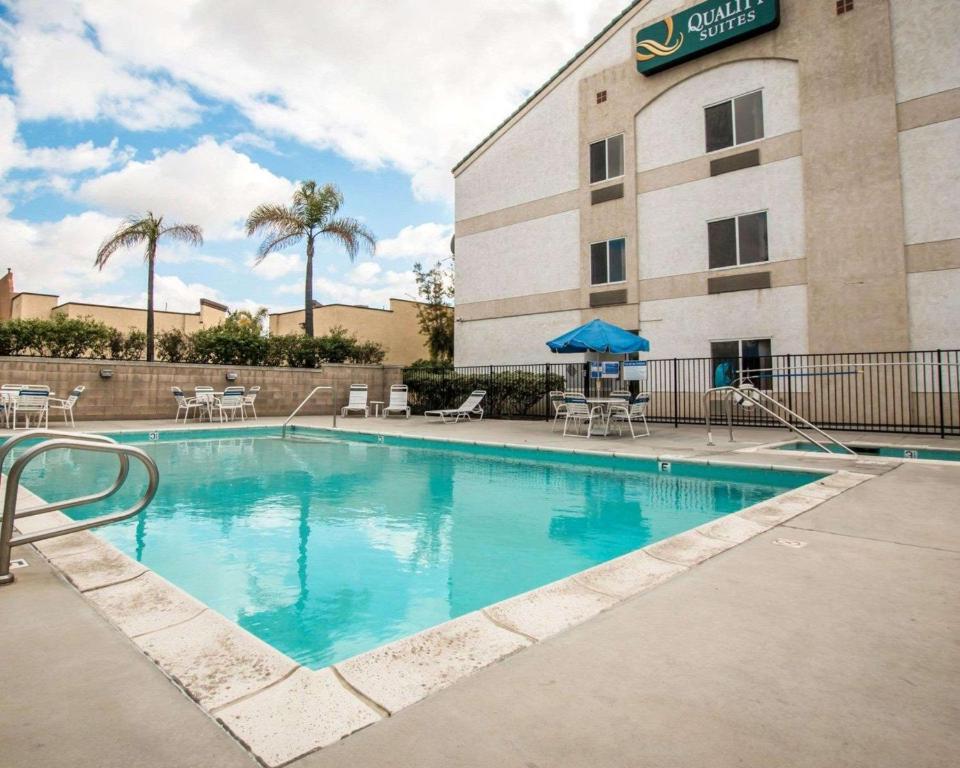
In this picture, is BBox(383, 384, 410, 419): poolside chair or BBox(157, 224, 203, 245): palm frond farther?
BBox(157, 224, 203, 245): palm frond

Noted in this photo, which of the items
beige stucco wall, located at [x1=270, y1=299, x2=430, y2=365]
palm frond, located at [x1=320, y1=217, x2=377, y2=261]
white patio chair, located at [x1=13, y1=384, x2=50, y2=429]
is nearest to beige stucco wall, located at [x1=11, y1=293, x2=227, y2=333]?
beige stucco wall, located at [x1=270, y1=299, x2=430, y2=365]

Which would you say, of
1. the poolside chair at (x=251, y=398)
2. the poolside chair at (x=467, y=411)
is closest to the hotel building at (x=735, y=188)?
the poolside chair at (x=467, y=411)

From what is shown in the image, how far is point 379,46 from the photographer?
37.0 ft

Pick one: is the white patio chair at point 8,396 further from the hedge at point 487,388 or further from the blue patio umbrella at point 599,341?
the blue patio umbrella at point 599,341

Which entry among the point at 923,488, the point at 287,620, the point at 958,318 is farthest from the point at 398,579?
the point at 958,318

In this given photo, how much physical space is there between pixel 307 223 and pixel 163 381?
7580mm

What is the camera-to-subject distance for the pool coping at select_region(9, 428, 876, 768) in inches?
61.6

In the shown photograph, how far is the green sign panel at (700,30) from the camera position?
1305 centimetres

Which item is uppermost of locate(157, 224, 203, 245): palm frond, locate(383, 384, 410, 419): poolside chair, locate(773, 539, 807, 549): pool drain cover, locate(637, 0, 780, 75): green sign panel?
locate(637, 0, 780, 75): green sign panel

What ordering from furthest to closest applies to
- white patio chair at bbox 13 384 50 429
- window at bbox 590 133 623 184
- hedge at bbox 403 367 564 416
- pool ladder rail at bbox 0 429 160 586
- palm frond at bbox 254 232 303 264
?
palm frond at bbox 254 232 303 264
window at bbox 590 133 623 184
hedge at bbox 403 367 564 416
white patio chair at bbox 13 384 50 429
pool ladder rail at bbox 0 429 160 586

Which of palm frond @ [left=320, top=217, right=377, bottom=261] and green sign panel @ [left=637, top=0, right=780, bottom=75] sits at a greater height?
green sign panel @ [left=637, top=0, right=780, bottom=75]

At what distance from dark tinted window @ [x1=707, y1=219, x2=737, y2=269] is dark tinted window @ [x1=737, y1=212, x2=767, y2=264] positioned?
0.19 metres

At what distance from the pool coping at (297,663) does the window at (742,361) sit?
11.0 m

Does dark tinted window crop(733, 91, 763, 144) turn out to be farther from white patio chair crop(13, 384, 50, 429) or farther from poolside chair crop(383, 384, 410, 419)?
white patio chair crop(13, 384, 50, 429)
